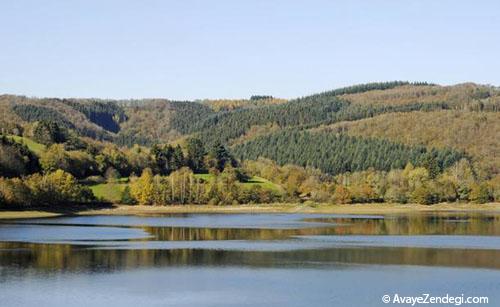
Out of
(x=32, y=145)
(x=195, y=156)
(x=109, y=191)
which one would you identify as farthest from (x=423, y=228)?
(x=195, y=156)

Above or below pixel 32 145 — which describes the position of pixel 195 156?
below

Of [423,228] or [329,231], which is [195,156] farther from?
[329,231]

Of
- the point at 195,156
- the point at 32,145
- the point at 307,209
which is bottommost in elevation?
the point at 307,209

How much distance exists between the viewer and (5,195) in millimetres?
128875

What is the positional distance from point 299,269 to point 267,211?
348 feet

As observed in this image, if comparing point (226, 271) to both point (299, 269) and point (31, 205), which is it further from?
point (31, 205)

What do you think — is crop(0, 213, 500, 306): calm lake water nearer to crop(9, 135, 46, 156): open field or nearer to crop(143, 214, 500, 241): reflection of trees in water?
crop(143, 214, 500, 241): reflection of trees in water

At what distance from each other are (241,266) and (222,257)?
250 inches

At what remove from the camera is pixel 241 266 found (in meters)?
62.6

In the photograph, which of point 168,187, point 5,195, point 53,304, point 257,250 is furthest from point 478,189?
point 53,304

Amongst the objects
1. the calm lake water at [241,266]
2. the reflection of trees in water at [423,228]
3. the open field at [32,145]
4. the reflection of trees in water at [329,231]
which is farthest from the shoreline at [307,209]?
the calm lake water at [241,266]

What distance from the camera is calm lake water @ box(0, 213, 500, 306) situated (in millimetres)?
49281

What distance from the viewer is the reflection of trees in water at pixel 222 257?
6331 cm

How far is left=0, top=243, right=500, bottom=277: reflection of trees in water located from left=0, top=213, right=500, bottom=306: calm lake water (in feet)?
0.27
